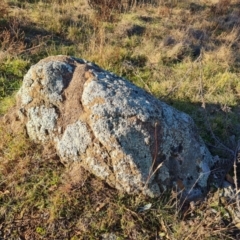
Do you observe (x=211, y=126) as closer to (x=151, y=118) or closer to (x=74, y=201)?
(x=151, y=118)

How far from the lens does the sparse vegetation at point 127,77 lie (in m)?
3.10

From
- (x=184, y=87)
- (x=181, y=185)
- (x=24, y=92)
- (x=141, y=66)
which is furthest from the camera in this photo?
(x=141, y=66)

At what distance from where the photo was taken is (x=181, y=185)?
3389 mm

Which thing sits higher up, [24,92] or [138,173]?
[24,92]

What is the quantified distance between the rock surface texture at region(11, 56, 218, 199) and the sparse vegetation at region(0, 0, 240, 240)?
166 mm

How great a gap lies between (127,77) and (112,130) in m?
2.47

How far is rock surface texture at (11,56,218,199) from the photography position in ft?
10.6

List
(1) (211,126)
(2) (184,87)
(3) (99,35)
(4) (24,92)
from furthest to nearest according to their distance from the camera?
(3) (99,35) < (2) (184,87) < (1) (211,126) < (4) (24,92)

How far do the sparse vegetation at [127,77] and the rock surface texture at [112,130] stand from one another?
0.54ft

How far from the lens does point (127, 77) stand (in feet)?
18.2

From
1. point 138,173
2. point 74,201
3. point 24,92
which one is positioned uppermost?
point 24,92

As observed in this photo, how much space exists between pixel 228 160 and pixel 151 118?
1.19 meters

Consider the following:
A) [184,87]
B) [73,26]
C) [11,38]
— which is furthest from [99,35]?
[184,87]

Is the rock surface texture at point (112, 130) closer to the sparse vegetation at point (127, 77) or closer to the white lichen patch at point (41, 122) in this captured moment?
the white lichen patch at point (41, 122)
